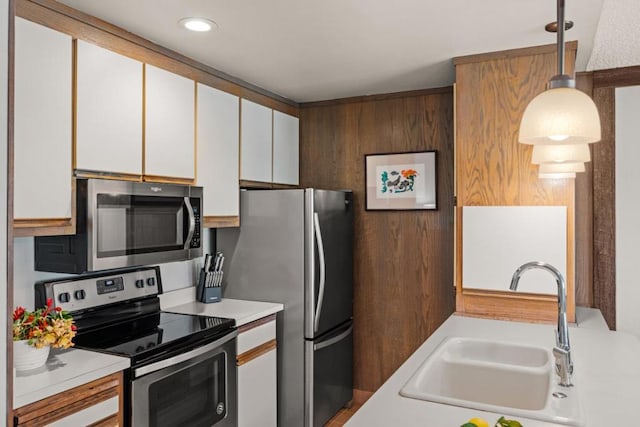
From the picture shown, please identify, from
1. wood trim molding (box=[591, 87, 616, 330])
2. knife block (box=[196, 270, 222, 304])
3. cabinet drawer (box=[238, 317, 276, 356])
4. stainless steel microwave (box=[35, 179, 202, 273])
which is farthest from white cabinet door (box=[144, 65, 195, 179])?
wood trim molding (box=[591, 87, 616, 330])

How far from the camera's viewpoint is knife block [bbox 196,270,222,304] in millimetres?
2988

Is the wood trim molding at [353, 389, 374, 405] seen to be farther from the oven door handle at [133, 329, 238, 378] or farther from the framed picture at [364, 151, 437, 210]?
the oven door handle at [133, 329, 238, 378]

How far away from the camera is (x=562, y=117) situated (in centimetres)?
140

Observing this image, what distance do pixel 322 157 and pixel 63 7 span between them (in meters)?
2.15

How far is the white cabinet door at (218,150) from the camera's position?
2744 mm

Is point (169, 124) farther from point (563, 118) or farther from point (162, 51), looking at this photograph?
point (563, 118)

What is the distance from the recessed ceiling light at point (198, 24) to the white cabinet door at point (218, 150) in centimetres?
51

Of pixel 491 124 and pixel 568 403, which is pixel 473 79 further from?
pixel 568 403

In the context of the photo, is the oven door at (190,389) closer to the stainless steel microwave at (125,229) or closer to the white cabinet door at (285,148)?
the stainless steel microwave at (125,229)

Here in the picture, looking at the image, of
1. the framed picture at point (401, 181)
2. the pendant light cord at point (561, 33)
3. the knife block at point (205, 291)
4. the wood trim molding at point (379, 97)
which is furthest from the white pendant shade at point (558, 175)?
the knife block at point (205, 291)

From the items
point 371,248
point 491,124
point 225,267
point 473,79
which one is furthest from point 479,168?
point 225,267

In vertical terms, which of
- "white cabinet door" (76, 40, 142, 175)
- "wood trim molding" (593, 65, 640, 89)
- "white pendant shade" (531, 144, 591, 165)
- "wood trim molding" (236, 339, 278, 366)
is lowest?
"wood trim molding" (236, 339, 278, 366)

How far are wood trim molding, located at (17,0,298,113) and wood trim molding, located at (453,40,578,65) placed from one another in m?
1.34

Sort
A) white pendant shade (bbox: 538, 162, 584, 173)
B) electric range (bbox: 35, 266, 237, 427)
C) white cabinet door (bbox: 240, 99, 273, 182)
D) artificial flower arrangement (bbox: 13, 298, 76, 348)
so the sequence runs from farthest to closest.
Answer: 1. white cabinet door (bbox: 240, 99, 273, 182)
2. white pendant shade (bbox: 538, 162, 584, 173)
3. electric range (bbox: 35, 266, 237, 427)
4. artificial flower arrangement (bbox: 13, 298, 76, 348)
